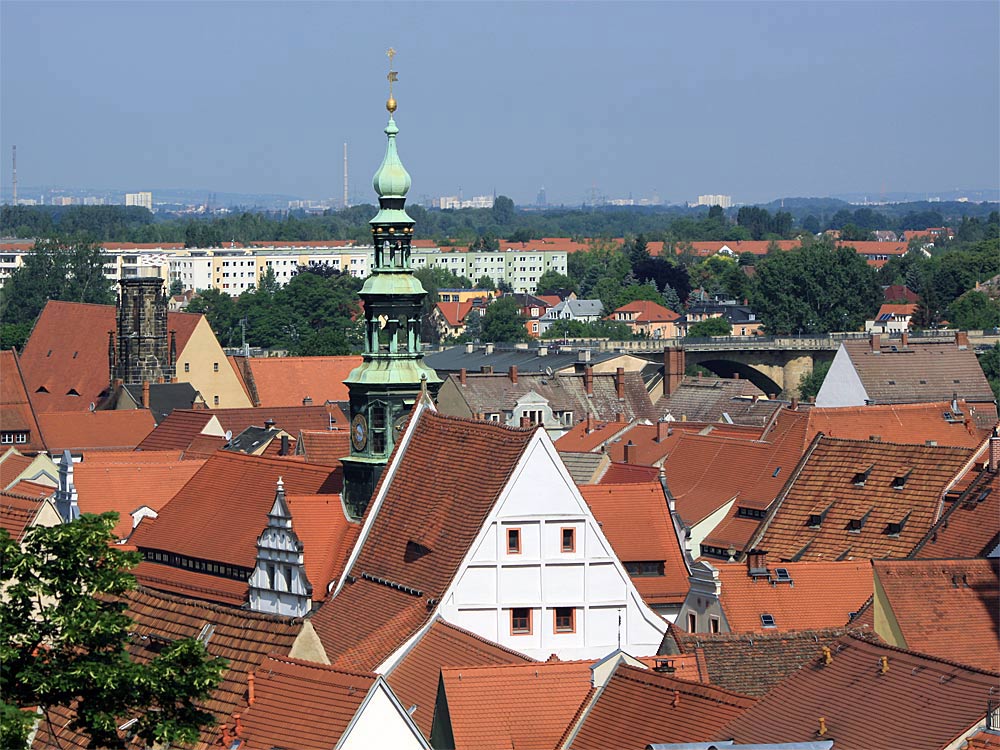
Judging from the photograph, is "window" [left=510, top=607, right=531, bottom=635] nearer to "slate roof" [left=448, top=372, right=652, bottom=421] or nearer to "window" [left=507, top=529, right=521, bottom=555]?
"window" [left=507, top=529, right=521, bottom=555]

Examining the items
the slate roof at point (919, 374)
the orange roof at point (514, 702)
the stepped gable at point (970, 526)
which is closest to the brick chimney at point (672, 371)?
the slate roof at point (919, 374)

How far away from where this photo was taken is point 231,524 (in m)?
52.1

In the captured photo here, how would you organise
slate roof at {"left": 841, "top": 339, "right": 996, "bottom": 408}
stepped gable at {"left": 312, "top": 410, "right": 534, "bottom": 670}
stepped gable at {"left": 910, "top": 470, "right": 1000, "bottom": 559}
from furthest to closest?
slate roof at {"left": 841, "top": 339, "right": 996, "bottom": 408}
stepped gable at {"left": 312, "top": 410, "right": 534, "bottom": 670}
stepped gable at {"left": 910, "top": 470, "right": 1000, "bottom": 559}

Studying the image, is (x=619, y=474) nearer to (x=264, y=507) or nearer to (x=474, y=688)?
(x=264, y=507)

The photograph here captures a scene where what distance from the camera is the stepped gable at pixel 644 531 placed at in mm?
48688

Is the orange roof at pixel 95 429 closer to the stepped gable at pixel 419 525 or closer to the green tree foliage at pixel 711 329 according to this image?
the stepped gable at pixel 419 525

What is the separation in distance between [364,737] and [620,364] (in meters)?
98.1

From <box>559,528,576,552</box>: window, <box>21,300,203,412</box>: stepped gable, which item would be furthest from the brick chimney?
<box>559,528,576,552</box>: window

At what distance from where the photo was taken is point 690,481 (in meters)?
63.1

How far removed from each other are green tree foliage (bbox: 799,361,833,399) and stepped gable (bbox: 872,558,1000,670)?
109 meters

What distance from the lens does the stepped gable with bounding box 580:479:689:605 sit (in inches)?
1917

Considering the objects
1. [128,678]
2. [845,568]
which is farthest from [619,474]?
[128,678]

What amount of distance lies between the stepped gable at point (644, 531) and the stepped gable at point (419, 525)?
4182mm

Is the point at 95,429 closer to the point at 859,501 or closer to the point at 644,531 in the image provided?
the point at 644,531
